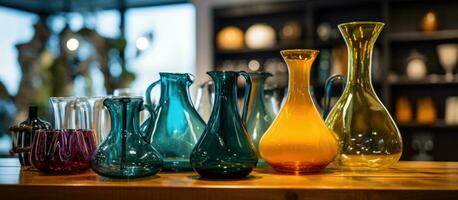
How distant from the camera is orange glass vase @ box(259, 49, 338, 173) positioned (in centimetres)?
107

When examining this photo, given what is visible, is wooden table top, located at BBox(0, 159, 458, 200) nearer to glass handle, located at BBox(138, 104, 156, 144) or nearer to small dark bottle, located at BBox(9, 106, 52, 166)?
glass handle, located at BBox(138, 104, 156, 144)

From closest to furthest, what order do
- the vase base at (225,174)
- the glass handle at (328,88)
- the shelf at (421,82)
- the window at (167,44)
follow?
the vase base at (225,174) < the glass handle at (328,88) < the shelf at (421,82) < the window at (167,44)

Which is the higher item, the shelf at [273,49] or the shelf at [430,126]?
the shelf at [273,49]

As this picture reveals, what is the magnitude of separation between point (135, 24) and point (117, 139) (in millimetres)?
4918

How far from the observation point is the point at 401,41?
420cm

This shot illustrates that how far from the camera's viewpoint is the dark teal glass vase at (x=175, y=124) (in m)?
1.19

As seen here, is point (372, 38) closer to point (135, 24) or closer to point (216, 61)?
point (216, 61)

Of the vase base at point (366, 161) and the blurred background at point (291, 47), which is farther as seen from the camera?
the blurred background at point (291, 47)

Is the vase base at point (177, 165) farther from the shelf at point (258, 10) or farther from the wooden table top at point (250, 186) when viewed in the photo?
the shelf at point (258, 10)

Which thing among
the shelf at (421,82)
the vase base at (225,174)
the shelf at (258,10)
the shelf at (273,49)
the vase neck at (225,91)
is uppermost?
the shelf at (258,10)

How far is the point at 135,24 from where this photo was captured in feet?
19.2

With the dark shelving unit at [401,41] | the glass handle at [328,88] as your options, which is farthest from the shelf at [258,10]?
the glass handle at [328,88]

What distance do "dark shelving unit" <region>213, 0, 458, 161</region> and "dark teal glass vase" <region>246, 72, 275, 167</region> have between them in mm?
3013

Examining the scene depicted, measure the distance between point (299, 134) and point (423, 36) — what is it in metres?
3.35
